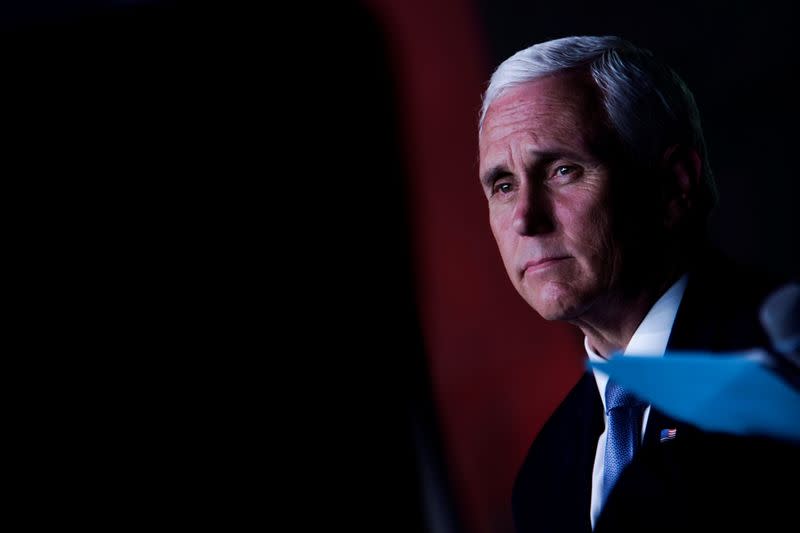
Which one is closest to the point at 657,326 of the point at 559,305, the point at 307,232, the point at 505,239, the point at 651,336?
the point at 651,336

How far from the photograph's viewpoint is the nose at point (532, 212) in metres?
0.89

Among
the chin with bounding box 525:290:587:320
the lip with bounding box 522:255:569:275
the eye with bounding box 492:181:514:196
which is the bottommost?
the chin with bounding box 525:290:587:320

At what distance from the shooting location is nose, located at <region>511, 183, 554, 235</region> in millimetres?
889

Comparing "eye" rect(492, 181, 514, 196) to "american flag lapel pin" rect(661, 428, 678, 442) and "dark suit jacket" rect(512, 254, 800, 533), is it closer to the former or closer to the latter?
"dark suit jacket" rect(512, 254, 800, 533)

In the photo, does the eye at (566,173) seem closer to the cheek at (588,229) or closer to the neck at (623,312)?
the cheek at (588,229)

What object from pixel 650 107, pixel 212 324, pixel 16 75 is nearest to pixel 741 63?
pixel 650 107

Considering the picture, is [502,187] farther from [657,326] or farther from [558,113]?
[657,326]

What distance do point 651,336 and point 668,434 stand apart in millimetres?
161

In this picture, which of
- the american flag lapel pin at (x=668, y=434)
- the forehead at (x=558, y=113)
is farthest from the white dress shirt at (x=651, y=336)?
the forehead at (x=558, y=113)

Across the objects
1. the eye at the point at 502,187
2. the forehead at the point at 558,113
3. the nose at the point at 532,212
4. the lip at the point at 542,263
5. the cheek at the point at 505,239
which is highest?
the forehead at the point at 558,113

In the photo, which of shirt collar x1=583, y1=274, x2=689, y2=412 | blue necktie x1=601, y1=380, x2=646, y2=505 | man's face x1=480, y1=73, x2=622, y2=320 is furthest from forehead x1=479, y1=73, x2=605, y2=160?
blue necktie x1=601, y1=380, x2=646, y2=505

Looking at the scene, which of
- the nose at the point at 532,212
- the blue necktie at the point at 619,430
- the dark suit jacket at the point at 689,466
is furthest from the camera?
the nose at the point at 532,212

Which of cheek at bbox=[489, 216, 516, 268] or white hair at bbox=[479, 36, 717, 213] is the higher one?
white hair at bbox=[479, 36, 717, 213]

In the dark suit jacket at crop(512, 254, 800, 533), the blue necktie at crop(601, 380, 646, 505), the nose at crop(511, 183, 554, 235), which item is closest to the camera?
the dark suit jacket at crop(512, 254, 800, 533)
